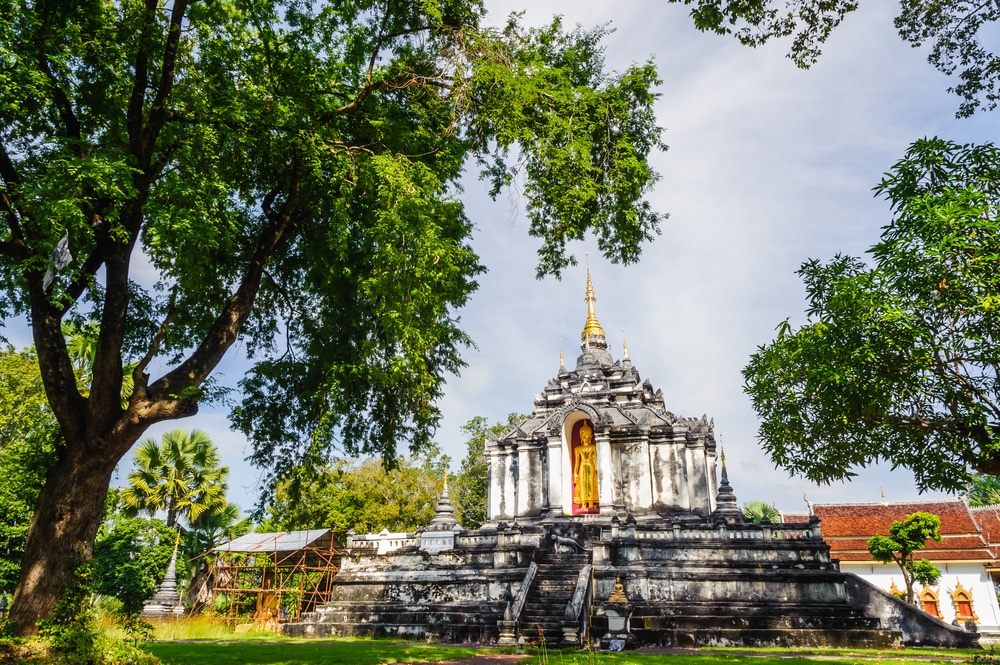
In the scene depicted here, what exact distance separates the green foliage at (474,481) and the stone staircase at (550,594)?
62.9 ft

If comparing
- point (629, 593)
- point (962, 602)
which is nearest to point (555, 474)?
point (629, 593)

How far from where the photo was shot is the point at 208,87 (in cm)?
819

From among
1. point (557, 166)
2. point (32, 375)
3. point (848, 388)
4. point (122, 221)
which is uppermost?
Result: point (32, 375)

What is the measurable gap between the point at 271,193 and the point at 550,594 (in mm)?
11199

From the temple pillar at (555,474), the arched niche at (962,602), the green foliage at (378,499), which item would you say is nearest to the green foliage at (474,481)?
the green foliage at (378,499)

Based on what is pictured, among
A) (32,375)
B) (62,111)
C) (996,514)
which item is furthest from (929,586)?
(32,375)

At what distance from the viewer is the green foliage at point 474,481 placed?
3731 centimetres

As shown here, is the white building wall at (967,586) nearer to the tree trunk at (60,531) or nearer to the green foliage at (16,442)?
the tree trunk at (60,531)

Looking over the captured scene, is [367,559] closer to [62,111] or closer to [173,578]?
[173,578]

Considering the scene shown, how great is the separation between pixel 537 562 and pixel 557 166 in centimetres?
1205

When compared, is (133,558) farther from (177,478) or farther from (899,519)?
(899,519)

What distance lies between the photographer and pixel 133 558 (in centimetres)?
2452

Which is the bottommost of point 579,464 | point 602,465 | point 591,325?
point 602,465

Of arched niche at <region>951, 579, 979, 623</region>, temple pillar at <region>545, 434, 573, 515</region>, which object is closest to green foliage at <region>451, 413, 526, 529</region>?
temple pillar at <region>545, 434, 573, 515</region>
